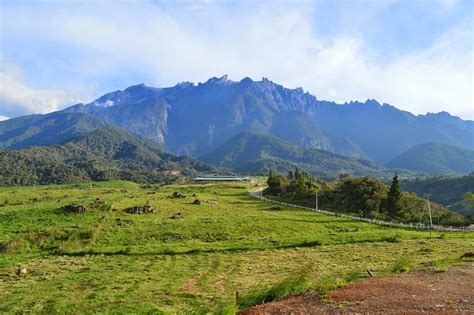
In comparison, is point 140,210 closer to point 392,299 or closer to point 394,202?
point 392,299

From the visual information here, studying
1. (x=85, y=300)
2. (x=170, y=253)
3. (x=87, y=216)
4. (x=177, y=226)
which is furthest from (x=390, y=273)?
(x=87, y=216)

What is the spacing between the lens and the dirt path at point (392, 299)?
17984 millimetres

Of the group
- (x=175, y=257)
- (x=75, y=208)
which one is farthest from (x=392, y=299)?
(x=75, y=208)

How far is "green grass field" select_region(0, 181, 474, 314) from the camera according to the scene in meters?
25.9

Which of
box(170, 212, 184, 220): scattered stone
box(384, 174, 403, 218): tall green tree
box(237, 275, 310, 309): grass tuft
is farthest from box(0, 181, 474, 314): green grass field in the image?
box(384, 174, 403, 218): tall green tree

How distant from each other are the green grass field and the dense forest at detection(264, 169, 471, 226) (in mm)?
20326

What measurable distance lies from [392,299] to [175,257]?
1033 inches

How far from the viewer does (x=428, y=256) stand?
3706 centimetres

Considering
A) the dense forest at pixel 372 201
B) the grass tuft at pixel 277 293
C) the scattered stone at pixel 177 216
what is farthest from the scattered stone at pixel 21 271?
the dense forest at pixel 372 201

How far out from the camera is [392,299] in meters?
19.3

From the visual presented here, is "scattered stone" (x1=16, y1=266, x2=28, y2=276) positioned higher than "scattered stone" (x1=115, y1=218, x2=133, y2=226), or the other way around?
"scattered stone" (x1=115, y1=218, x2=133, y2=226)

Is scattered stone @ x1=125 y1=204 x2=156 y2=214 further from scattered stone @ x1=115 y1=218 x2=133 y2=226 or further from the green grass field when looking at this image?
scattered stone @ x1=115 y1=218 x2=133 y2=226

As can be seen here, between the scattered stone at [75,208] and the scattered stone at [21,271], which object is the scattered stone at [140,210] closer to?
the scattered stone at [75,208]

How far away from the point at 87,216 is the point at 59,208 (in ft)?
21.1
